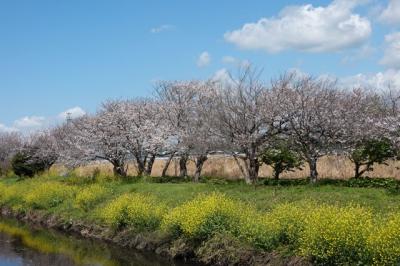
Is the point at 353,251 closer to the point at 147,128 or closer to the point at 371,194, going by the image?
the point at 371,194

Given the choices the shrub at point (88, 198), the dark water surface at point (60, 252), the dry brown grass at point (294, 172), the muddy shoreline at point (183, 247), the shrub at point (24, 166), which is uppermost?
the shrub at point (24, 166)

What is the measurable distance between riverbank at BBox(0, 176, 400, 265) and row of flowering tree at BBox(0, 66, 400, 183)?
3.83 metres

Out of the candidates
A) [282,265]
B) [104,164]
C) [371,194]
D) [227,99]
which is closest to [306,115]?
[227,99]

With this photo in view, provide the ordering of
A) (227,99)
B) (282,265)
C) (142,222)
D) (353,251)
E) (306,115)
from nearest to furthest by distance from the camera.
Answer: (353,251) → (282,265) → (142,222) → (306,115) → (227,99)

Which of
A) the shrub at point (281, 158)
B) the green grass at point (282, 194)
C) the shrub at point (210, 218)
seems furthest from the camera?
the shrub at point (281, 158)

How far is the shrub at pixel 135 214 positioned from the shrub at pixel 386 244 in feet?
37.8

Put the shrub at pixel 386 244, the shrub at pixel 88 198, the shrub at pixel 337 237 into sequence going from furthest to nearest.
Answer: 1. the shrub at pixel 88 198
2. the shrub at pixel 337 237
3. the shrub at pixel 386 244

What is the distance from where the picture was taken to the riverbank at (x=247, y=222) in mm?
13352

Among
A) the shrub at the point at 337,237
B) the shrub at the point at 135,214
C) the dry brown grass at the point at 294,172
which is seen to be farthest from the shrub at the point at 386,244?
the dry brown grass at the point at 294,172

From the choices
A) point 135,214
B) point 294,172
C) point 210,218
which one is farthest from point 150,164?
point 210,218

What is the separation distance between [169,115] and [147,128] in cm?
198

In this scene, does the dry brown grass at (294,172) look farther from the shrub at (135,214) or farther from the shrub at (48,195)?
the shrub at (135,214)

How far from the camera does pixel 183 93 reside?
40.0m

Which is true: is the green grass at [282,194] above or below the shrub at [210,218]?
above
